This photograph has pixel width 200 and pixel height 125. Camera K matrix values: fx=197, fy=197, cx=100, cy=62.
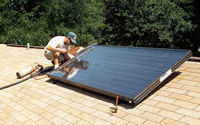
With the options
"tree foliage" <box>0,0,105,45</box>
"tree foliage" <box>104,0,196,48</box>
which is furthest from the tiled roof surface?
"tree foliage" <box>0,0,105,45</box>

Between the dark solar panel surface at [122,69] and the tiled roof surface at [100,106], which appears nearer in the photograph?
the tiled roof surface at [100,106]

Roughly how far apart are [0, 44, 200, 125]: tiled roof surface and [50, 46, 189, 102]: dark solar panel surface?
0.35 m

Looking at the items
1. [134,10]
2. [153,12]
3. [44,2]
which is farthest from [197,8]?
[44,2]

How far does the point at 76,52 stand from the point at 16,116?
10.5ft

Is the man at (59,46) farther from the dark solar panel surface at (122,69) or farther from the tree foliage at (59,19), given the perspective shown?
the tree foliage at (59,19)

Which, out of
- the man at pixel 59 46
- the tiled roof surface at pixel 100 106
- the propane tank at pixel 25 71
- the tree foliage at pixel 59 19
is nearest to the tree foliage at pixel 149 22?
the tree foliage at pixel 59 19

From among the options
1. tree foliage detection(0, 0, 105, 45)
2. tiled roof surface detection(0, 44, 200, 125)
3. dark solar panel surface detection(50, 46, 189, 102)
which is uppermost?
tree foliage detection(0, 0, 105, 45)

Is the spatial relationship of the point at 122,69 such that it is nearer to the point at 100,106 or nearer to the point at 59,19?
the point at 100,106

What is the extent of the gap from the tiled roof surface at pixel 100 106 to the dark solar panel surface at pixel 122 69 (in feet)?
1.13

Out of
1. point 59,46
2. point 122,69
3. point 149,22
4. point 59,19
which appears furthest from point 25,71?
point 59,19

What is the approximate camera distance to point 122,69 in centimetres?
454

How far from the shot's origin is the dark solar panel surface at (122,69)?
376 cm

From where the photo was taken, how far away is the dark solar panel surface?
12.3ft

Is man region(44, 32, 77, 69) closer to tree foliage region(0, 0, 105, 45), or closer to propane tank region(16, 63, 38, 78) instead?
propane tank region(16, 63, 38, 78)
